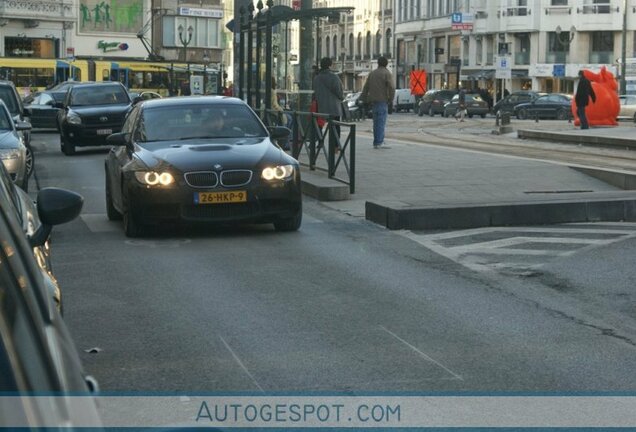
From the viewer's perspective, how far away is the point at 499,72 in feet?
214

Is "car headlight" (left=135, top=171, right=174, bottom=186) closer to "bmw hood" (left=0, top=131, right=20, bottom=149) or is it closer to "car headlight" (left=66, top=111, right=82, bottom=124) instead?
"bmw hood" (left=0, top=131, right=20, bottom=149)

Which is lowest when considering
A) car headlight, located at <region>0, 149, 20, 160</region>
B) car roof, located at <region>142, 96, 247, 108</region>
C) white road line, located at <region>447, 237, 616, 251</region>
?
white road line, located at <region>447, 237, 616, 251</region>

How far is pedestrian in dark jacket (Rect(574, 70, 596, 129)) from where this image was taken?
35250mm

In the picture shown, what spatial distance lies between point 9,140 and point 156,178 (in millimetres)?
5090

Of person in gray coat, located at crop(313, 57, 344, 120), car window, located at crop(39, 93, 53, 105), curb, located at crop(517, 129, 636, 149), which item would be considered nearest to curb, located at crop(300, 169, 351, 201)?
person in gray coat, located at crop(313, 57, 344, 120)

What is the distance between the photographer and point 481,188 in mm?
17828

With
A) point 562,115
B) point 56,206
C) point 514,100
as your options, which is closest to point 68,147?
point 56,206

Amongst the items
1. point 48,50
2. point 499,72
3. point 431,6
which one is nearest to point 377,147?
point 499,72

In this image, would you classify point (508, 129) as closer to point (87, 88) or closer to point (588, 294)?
point (87, 88)

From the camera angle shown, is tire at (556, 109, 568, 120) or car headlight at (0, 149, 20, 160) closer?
car headlight at (0, 149, 20, 160)

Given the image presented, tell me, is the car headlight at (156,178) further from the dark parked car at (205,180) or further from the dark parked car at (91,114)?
the dark parked car at (91,114)

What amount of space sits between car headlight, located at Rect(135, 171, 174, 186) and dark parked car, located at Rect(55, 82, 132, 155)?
17.5 m

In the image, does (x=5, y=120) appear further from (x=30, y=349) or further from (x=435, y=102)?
(x=435, y=102)

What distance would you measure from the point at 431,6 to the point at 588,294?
90.7 m
